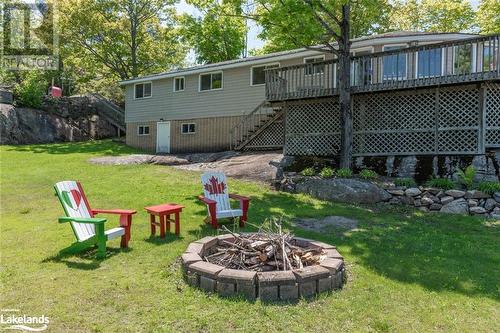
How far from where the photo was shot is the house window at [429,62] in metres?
11.9

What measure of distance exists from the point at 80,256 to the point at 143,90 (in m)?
20.4

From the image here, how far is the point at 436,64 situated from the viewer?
1195 centimetres

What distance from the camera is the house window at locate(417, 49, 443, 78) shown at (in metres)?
11.9

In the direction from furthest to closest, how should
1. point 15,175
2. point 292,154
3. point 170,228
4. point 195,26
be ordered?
point 195,26, point 292,154, point 15,175, point 170,228

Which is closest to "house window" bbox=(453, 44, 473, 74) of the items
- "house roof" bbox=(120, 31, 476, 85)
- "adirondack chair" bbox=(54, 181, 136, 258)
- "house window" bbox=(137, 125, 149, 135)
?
"house roof" bbox=(120, 31, 476, 85)

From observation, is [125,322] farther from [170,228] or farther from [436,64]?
[436,64]

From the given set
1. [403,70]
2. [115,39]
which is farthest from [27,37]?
Answer: [403,70]

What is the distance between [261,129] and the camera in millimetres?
17484

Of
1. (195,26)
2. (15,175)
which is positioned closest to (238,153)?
(15,175)

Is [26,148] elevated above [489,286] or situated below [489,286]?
above

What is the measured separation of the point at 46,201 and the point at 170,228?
4.70 meters

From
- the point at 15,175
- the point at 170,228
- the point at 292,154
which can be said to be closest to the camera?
the point at 170,228

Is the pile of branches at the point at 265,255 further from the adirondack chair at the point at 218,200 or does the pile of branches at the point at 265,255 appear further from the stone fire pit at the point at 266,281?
the adirondack chair at the point at 218,200

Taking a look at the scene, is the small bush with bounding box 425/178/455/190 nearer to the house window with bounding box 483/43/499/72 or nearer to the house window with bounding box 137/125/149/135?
the house window with bounding box 483/43/499/72
